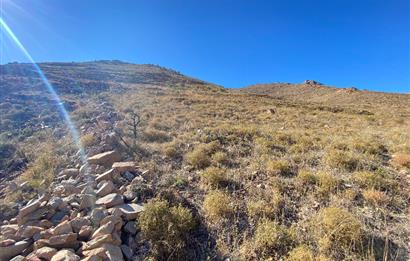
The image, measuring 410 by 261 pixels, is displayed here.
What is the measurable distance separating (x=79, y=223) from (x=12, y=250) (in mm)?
926

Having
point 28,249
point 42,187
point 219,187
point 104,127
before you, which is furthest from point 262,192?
point 104,127

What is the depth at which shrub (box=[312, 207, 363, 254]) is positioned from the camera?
3.46 meters

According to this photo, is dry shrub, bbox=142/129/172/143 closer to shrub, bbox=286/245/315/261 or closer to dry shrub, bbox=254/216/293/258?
dry shrub, bbox=254/216/293/258

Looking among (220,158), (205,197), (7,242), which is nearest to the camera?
(7,242)

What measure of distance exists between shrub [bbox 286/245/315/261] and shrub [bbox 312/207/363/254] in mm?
263

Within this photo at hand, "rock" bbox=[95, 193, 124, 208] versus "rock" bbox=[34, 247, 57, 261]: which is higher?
"rock" bbox=[95, 193, 124, 208]

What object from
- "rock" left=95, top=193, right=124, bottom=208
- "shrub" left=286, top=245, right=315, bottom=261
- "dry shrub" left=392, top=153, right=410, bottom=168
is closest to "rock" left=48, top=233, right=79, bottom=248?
"rock" left=95, top=193, right=124, bottom=208

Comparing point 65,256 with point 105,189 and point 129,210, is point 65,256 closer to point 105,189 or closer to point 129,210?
point 129,210

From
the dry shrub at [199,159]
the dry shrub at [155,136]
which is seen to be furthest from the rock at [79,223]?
the dry shrub at [155,136]

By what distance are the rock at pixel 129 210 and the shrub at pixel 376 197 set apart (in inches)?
157

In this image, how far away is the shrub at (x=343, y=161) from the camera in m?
5.99

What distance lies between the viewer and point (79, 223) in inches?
163

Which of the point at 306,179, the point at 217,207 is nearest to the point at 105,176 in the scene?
the point at 217,207

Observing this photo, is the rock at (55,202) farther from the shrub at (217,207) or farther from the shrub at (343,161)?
the shrub at (343,161)
